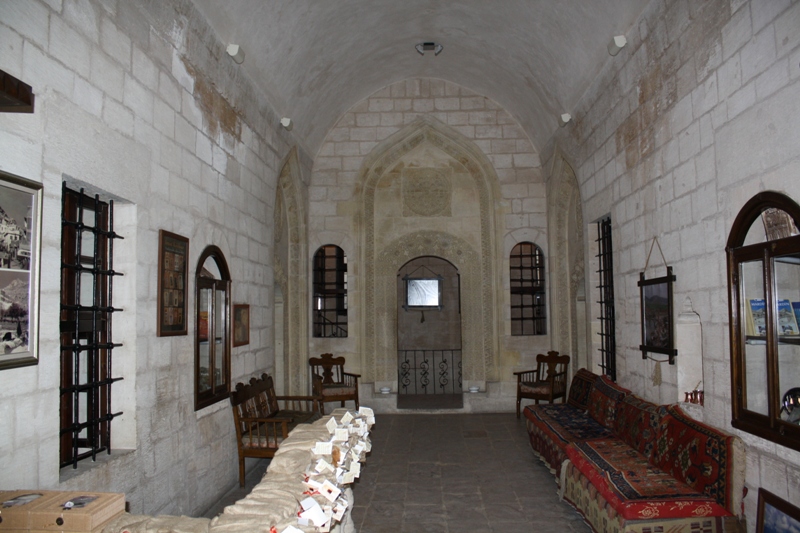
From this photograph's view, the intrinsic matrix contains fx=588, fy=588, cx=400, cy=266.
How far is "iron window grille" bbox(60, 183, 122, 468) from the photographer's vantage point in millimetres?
3178

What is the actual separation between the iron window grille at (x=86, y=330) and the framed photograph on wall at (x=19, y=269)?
17.5 inches

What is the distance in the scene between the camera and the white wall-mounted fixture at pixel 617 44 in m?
5.00

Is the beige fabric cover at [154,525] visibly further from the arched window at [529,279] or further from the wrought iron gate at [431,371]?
the wrought iron gate at [431,371]

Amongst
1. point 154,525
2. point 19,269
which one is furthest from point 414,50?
point 154,525

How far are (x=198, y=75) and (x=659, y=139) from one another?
363 cm

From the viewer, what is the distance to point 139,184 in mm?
3648

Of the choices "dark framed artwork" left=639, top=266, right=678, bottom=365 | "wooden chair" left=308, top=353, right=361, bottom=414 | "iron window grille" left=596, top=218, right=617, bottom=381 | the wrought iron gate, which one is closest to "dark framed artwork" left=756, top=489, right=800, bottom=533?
"dark framed artwork" left=639, top=266, right=678, bottom=365

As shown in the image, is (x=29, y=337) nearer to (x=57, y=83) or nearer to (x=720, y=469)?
(x=57, y=83)

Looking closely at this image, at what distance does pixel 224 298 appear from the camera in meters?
5.08

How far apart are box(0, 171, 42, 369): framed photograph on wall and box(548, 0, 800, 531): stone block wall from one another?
3.57 metres

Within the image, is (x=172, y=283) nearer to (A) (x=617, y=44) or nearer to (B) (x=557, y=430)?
(B) (x=557, y=430)

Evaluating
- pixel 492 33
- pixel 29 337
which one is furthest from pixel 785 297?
pixel 492 33

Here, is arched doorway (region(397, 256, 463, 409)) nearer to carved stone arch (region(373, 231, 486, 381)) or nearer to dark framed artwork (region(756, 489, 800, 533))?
carved stone arch (region(373, 231, 486, 381))

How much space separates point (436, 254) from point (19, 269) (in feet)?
22.2
